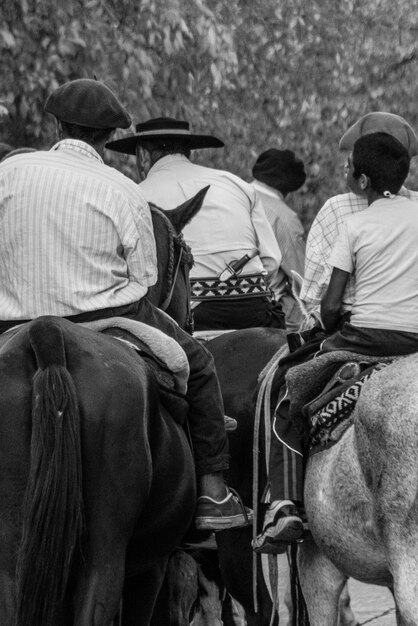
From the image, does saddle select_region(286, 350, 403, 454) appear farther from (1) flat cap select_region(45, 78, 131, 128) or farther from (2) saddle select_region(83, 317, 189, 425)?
(1) flat cap select_region(45, 78, 131, 128)

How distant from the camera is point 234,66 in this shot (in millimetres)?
13656

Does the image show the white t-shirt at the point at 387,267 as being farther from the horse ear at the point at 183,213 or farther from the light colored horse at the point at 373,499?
the horse ear at the point at 183,213

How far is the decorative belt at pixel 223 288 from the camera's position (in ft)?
25.8

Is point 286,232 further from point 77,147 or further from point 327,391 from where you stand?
point 77,147

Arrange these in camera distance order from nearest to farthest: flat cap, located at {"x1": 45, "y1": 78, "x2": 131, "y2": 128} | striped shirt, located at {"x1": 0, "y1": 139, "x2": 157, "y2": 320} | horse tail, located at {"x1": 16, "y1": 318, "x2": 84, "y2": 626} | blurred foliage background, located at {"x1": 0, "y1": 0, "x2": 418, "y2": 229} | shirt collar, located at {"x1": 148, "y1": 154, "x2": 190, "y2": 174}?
horse tail, located at {"x1": 16, "y1": 318, "x2": 84, "y2": 626} → striped shirt, located at {"x1": 0, "y1": 139, "x2": 157, "y2": 320} → flat cap, located at {"x1": 45, "y1": 78, "x2": 131, "y2": 128} → shirt collar, located at {"x1": 148, "y1": 154, "x2": 190, "y2": 174} → blurred foliage background, located at {"x1": 0, "y1": 0, "x2": 418, "y2": 229}

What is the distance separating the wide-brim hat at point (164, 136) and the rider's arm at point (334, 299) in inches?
66.4

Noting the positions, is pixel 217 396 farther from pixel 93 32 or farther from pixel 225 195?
pixel 93 32

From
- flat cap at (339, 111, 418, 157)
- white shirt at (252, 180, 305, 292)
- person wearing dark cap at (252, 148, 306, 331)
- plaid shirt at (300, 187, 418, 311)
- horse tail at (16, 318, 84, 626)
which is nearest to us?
horse tail at (16, 318, 84, 626)

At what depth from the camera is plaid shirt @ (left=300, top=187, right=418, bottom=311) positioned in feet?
22.1

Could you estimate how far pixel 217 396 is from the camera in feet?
19.8

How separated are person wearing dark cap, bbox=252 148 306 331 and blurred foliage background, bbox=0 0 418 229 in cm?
161

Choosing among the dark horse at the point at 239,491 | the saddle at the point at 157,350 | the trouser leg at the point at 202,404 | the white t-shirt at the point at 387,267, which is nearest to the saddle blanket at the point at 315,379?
the white t-shirt at the point at 387,267

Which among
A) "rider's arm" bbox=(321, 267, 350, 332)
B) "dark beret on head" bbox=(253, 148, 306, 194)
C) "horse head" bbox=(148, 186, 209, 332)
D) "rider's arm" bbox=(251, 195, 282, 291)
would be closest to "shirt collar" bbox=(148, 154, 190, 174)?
"rider's arm" bbox=(251, 195, 282, 291)

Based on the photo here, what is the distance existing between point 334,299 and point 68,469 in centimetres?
204
